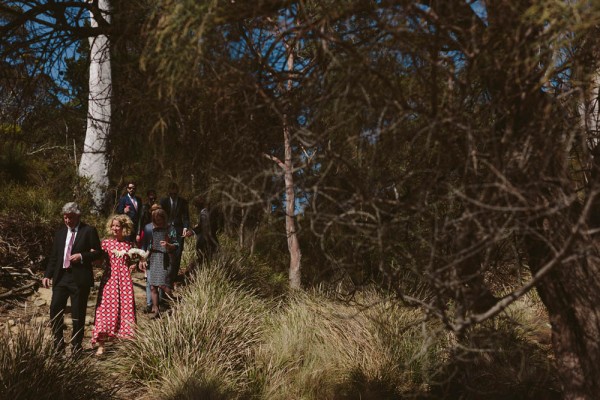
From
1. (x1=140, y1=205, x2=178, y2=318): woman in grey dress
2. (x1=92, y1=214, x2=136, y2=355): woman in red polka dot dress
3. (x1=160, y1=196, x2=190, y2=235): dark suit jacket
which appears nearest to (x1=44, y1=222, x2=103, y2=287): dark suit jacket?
(x1=92, y1=214, x2=136, y2=355): woman in red polka dot dress

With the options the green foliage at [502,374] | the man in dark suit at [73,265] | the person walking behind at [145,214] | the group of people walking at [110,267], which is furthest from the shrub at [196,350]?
the person walking behind at [145,214]

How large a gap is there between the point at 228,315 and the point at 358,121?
5215mm

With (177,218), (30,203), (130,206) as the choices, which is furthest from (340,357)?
(30,203)

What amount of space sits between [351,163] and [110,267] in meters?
5.19

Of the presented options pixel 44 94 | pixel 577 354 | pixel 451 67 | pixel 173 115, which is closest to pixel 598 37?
pixel 451 67

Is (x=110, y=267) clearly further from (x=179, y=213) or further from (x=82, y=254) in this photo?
(x=179, y=213)

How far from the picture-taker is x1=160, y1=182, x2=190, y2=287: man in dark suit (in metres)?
9.77

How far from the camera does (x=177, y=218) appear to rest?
394 inches

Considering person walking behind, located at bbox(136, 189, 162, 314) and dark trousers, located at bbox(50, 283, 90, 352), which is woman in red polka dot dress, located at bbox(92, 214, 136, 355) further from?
person walking behind, located at bbox(136, 189, 162, 314)

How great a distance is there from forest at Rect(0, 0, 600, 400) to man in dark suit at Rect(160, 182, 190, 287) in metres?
0.67

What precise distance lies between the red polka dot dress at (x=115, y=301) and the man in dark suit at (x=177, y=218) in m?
1.59

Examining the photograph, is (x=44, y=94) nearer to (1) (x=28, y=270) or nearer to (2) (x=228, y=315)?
(2) (x=228, y=315)

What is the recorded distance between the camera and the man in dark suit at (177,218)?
9.77 m

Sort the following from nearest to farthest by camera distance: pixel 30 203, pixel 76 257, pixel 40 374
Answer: pixel 40 374 < pixel 76 257 < pixel 30 203
